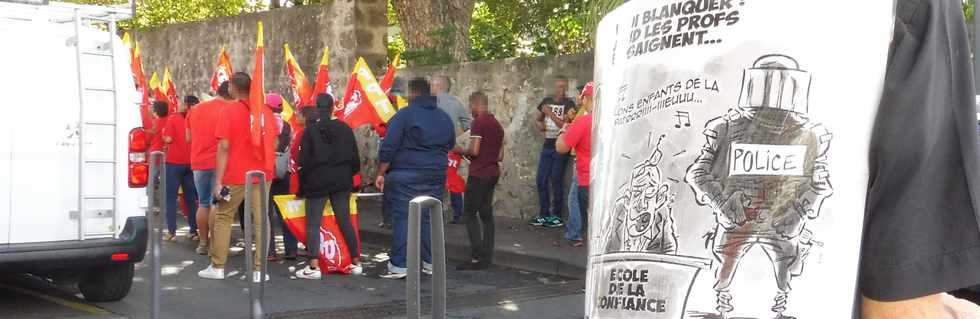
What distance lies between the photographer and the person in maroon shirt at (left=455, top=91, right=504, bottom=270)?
31.9 ft

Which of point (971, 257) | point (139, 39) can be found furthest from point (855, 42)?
point (139, 39)

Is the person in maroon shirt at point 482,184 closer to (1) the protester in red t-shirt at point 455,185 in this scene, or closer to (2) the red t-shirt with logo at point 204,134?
(1) the protester in red t-shirt at point 455,185

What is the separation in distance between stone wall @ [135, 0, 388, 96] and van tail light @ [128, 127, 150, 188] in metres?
7.66

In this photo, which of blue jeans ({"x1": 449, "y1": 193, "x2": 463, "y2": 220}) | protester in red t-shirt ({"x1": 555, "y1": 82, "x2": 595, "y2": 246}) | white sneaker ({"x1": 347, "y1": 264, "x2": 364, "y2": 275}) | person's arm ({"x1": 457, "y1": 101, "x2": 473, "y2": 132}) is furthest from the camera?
blue jeans ({"x1": 449, "y1": 193, "x2": 463, "y2": 220})

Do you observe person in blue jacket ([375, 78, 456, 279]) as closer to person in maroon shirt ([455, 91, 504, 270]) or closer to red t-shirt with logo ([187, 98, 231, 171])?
person in maroon shirt ([455, 91, 504, 270])

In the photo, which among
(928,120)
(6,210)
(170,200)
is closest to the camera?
(928,120)

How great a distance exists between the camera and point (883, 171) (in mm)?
1554

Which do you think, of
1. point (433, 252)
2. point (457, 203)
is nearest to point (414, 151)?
point (457, 203)

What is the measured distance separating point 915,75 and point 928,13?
97mm

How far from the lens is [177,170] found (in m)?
11.3

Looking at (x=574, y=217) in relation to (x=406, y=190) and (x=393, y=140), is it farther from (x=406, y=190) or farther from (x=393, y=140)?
(x=393, y=140)

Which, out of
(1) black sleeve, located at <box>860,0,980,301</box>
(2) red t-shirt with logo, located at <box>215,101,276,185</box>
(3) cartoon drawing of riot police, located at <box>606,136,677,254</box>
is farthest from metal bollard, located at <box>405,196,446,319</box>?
(2) red t-shirt with logo, located at <box>215,101,276,185</box>

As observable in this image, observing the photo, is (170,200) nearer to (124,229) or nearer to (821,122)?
(124,229)

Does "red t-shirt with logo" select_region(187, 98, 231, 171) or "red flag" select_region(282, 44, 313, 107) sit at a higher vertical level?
"red flag" select_region(282, 44, 313, 107)
